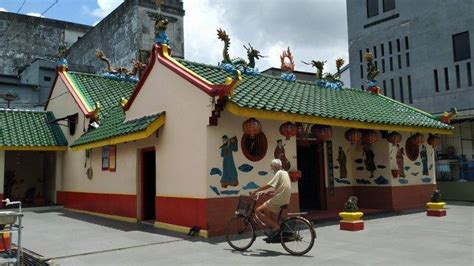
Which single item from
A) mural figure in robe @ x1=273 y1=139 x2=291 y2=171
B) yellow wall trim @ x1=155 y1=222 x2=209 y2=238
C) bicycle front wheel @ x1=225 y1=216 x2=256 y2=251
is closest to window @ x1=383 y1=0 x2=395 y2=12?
mural figure in robe @ x1=273 y1=139 x2=291 y2=171

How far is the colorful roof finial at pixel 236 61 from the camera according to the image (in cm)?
1378

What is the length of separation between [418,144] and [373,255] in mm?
9001

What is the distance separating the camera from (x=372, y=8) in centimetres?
3578

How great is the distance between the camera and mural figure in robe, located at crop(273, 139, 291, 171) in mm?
11750

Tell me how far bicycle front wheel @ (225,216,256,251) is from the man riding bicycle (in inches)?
12.6

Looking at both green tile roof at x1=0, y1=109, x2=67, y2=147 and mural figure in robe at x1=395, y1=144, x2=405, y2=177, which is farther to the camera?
green tile roof at x1=0, y1=109, x2=67, y2=147

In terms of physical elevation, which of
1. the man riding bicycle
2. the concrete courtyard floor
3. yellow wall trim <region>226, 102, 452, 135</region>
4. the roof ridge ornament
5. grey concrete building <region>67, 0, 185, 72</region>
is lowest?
the concrete courtyard floor

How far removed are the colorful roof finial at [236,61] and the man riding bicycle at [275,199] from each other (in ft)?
19.5

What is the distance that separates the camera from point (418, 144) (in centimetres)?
1579

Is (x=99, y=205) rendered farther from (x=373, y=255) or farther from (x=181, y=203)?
(x=373, y=255)

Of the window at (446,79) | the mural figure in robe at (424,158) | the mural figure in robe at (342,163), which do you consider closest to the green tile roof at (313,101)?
the mural figure in robe at (424,158)

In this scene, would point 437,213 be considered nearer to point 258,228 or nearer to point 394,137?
point 394,137

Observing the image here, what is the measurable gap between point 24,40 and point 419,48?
30.9 m

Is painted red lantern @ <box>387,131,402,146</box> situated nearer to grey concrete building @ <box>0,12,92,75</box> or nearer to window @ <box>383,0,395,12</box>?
window @ <box>383,0,395,12</box>
